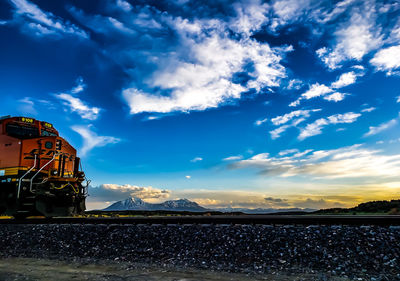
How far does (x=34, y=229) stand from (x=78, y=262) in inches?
151

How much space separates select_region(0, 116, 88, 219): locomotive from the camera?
12359 mm

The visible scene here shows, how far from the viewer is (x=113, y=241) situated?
784 centimetres

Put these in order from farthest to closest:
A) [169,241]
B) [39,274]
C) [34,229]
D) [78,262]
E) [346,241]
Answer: [34,229], [169,241], [78,262], [346,241], [39,274]

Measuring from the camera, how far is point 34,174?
12805 mm

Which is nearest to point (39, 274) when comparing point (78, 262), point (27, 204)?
point (78, 262)

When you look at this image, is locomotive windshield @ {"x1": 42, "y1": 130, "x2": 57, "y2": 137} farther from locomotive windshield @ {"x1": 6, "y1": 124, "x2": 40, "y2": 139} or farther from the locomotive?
locomotive windshield @ {"x1": 6, "y1": 124, "x2": 40, "y2": 139}

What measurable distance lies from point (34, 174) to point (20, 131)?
2.66m

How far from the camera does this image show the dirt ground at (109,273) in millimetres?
5230

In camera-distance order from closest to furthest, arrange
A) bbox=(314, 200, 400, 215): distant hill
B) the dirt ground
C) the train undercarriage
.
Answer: the dirt ground → the train undercarriage → bbox=(314, 200, 400, 215): distant hill

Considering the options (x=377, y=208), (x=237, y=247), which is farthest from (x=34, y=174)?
(x=377, y=208)

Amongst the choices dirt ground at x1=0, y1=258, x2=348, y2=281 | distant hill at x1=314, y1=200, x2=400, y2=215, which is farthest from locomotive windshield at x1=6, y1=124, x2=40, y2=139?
distant hill at x1=314, y1=200, x2=400, y2=215

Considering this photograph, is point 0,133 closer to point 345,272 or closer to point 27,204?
point 27,204

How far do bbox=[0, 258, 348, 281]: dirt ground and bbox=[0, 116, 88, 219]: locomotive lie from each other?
20.1 ft

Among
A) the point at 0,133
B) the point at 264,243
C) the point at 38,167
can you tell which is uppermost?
the point at 0,133
